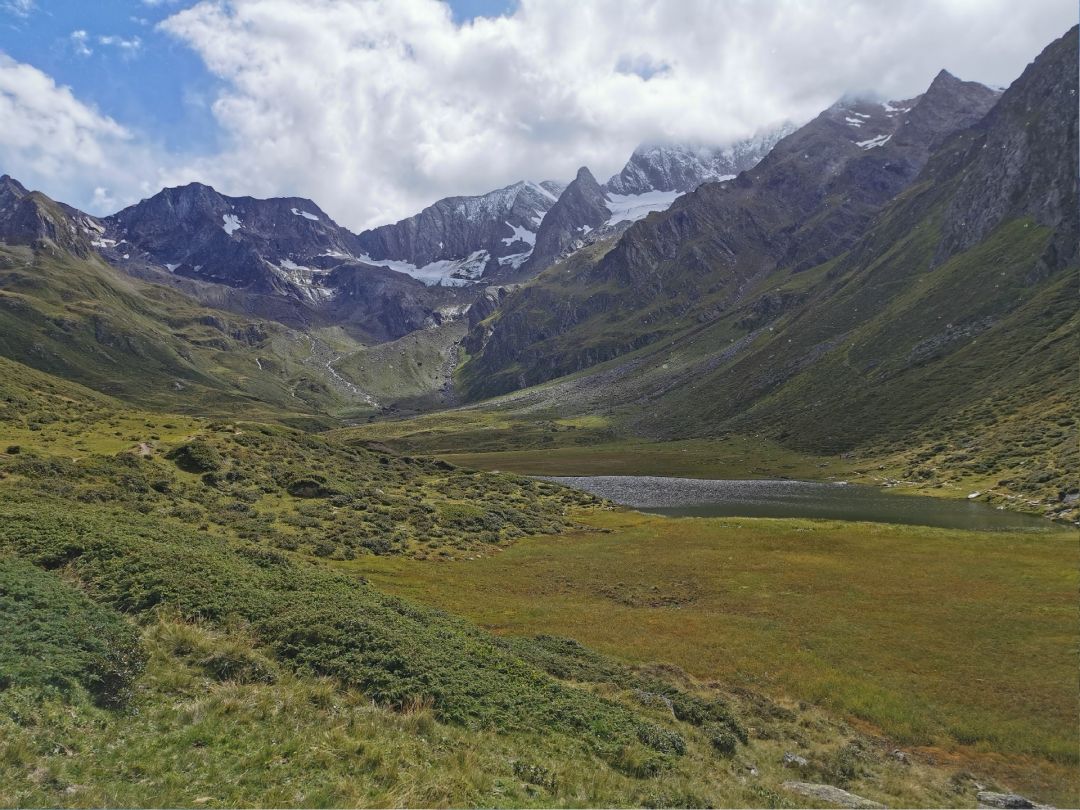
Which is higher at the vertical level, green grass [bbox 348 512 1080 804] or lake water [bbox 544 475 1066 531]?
green grass [bbox 348 512 1080 804]

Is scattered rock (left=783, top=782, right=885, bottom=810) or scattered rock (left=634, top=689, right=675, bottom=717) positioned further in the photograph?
scattered rock (left=634, top=689, right=675, bottom=717)

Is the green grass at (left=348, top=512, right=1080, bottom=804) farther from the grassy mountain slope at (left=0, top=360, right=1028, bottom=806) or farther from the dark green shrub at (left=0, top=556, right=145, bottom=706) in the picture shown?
the dark green shrub at (left=0, top=556, right=145, bottom=706)

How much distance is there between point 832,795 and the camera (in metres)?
19.7

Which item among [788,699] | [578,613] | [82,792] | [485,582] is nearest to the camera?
[82,792]

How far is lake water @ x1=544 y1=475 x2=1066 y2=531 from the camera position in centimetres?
8044

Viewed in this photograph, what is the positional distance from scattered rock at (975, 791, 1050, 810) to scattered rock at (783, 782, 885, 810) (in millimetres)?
5005

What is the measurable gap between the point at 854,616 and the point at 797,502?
2802 inches

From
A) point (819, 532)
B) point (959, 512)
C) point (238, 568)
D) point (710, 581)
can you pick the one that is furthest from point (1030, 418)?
point (238, 568)

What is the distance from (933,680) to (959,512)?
69723 millimetres

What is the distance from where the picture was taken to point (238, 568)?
29.8 m

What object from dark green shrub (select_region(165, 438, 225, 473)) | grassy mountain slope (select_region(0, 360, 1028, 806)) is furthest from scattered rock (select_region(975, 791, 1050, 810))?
dark green shrub (select_region(165, 438, 225, 473))

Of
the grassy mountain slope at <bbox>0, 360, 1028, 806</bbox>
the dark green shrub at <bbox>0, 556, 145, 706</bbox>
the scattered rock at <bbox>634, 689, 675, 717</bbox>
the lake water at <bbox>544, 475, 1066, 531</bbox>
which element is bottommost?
the lake water at <bbox>544, 475, 1066, 531</bbox>

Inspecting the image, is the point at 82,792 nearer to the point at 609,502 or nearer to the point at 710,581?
the point at 710,581

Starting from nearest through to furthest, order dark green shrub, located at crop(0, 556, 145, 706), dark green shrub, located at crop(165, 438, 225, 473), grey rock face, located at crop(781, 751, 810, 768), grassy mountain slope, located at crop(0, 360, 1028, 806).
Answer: grassy mountain slope, located at crop(0, 360, 1028, 806) → dark green shrub, located at crop(0, 556, 145, 706) → grey rock face, located at crop(781, 751, 810, 768) → dark green shrub, located at crop(165, 438, 225, 473)
